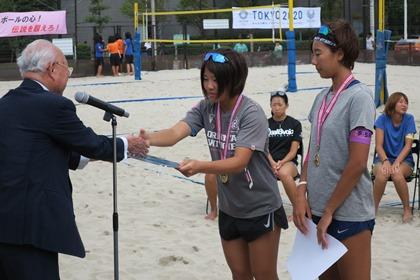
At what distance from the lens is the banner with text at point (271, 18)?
69.9ft

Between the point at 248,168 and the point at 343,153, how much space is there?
0.52 meters

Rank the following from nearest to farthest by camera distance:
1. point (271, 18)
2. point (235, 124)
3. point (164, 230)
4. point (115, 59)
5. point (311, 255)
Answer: point (311, 255) < point (235, 124) < point (164, 230) < point (271, 18) < point (115, 59)

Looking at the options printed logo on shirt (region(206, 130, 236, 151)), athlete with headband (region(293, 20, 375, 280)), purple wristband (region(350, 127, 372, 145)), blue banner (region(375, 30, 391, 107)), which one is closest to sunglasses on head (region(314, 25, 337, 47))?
athlete with headband (region(293, 20, 375, 280))

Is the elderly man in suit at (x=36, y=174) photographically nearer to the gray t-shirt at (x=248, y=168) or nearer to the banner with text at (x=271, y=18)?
the gray t-shirt at (x=248, y=168)

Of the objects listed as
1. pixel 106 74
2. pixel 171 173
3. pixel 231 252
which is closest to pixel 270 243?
pixel 231 252

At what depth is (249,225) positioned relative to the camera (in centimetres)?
306

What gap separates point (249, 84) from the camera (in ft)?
57.5

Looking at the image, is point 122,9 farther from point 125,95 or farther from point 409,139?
point 409,139

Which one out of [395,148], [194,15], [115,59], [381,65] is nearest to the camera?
[395,148]

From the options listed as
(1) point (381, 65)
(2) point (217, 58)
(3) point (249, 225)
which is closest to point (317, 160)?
(3) point (249, 225)

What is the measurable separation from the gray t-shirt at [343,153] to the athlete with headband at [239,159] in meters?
0.32

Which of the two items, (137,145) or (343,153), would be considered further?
(137,145)

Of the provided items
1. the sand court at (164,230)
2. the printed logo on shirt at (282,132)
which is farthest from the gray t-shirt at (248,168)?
the printed logo on shirt at (282,132)

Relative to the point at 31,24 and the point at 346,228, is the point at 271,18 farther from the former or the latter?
the point at 346,228
